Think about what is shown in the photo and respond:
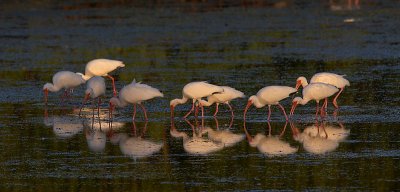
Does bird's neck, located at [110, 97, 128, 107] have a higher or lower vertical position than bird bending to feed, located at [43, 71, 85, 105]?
higher

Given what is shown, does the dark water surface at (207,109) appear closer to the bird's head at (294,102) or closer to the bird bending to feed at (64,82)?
the bird's head at (294,102)

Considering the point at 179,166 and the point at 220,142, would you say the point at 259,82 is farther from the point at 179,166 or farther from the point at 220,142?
the point at 179,166

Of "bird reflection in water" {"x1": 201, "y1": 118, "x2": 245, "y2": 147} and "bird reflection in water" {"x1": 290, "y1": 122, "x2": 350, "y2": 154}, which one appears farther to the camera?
"bird reflection in water" {"x1": 201, "y1": 118, "x2": 245, "y2": 147}

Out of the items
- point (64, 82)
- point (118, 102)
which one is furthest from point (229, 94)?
point (64, 82)

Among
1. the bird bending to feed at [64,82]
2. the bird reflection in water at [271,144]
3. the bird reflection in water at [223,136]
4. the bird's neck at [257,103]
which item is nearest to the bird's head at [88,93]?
the bird bending to feed at [64,82]

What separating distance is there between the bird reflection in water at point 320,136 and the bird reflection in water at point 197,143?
1.01m

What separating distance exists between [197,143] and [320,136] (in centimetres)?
150

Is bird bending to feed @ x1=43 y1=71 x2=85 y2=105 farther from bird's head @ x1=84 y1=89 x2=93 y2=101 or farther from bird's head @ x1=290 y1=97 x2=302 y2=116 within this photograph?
bird's head @ x1=290 y1=97 x2=302 y2=116

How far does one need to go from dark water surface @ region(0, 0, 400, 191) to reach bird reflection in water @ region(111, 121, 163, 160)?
0.04 ft

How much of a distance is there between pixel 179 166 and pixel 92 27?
63.5 feet

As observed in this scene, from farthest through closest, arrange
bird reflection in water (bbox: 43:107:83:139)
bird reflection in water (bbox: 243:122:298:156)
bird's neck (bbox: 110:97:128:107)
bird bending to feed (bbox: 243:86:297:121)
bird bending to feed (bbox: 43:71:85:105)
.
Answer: bird bending to feed (bbox: 43:71:85:105) → bird's neck (bbox: 110:97:128:107) → bird bending to feed (bbox: 243:86:297:121) → bird reflection in water (bbox: 43:107:83:139) → bird reflection in water (bbox: 243:122:298:156)

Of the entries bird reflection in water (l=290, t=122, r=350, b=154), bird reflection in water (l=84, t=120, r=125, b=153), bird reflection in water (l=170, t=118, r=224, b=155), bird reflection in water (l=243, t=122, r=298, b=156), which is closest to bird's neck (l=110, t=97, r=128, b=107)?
bird reflection in water (l=84, t=120, r=125, b=153)

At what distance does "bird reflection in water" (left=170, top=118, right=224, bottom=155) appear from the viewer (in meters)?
11.4

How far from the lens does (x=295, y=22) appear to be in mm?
28828
